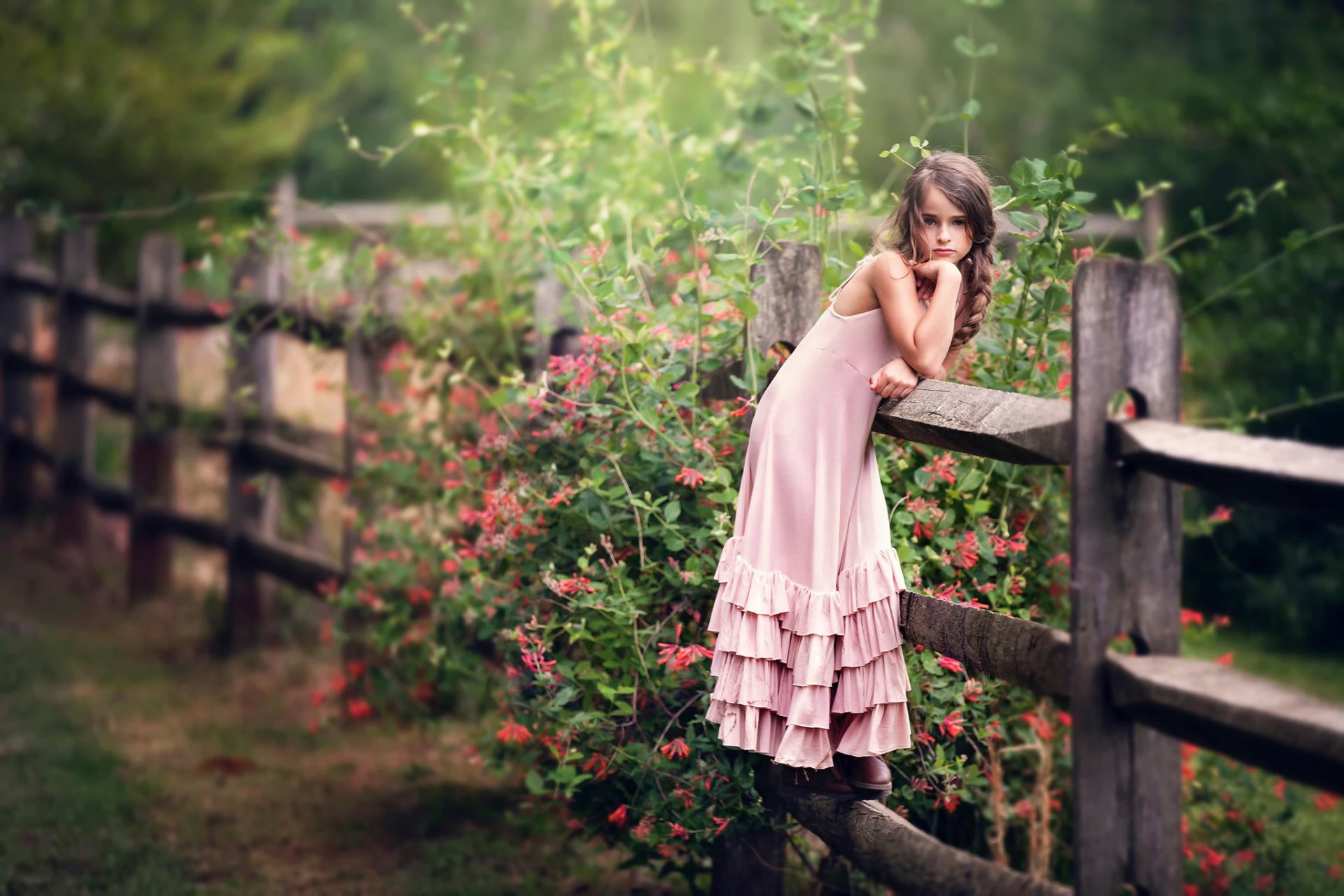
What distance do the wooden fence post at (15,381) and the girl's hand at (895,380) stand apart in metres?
7.78

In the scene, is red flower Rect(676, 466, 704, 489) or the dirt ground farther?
the dirt ground

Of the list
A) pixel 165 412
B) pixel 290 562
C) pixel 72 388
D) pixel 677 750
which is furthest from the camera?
pixel 72 388

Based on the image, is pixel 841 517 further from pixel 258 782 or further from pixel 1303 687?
pixel 1303 687

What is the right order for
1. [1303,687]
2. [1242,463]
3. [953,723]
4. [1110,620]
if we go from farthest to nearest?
1. [1303,687]
2. [953,723]
3. [1110,620]
4. [1242,463]

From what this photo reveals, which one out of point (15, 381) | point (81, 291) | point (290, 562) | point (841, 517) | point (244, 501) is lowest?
point (290, 562)

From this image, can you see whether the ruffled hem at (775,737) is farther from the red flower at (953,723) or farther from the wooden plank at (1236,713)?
the wooden plank at (1236,713)

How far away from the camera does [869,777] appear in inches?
104

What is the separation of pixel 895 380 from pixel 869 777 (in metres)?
0.82

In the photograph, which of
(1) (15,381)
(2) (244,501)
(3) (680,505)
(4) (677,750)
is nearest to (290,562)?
(2) (244,501)

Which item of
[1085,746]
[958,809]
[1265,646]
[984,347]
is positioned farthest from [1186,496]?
[1085,746]

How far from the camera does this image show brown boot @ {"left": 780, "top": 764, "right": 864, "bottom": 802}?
2.63 meters

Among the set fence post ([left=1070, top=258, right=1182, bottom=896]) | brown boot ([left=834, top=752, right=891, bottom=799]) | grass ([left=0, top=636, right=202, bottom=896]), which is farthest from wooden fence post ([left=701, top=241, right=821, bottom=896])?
grass ([left=0, top=636, right=202, bottom=896])

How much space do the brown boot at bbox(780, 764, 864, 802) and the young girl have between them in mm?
51

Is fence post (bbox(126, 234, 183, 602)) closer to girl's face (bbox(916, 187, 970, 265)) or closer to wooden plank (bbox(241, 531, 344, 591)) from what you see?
wooden plank (bbox(241, 531, 344, 591))
